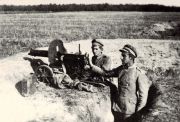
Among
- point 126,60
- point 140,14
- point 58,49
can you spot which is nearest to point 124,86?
point 126,60

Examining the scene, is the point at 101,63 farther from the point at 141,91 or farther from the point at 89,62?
the point at 141,91

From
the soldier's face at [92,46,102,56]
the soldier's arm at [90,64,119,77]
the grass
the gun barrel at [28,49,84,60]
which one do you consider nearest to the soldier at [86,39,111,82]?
the soldier's face at [92,46,102,56]

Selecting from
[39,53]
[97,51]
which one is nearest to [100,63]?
[97,51]

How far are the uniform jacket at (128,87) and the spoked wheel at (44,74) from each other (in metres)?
1.09

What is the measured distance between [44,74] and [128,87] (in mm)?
1592

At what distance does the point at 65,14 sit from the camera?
720 cm

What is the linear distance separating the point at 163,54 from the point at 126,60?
7.00 feet

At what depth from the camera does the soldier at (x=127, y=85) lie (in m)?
5.12

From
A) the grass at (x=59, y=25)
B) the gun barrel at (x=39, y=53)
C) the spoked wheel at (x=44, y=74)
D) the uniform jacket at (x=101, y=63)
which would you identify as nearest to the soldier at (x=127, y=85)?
the uniform jacket at (x=101, y=63)

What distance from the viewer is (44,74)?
606 cm

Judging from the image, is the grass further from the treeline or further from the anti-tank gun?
the anti-tank gun

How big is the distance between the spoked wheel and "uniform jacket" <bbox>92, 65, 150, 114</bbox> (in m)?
1.09

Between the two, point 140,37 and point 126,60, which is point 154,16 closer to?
point 140,37

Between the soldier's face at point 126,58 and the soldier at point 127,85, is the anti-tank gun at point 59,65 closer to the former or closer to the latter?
the soldier at point 127,85
